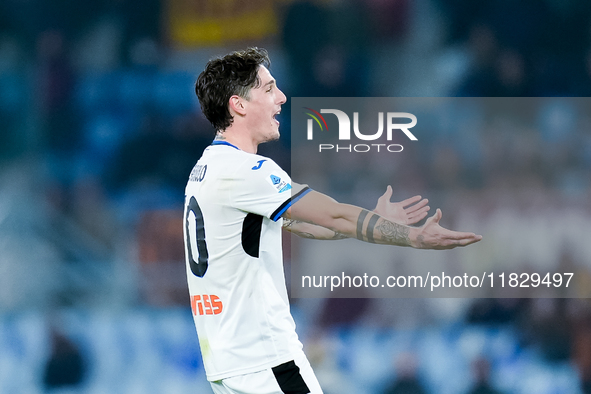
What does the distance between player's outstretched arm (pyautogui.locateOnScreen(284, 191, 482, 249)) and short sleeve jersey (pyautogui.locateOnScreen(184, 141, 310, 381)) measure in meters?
0.07

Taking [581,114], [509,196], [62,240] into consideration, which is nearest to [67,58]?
[62,240]

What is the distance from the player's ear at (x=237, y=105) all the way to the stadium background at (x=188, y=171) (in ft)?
4.32

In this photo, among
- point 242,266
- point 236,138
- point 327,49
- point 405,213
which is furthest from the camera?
point 327,49

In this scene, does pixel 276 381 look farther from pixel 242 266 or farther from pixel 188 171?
pixel 188 171

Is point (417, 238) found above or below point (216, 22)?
below

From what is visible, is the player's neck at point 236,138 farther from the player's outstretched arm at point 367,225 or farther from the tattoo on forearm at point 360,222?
the tattoo on forearm at point 360,222

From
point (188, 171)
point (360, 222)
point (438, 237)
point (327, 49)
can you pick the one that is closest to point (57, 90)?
point (188, 171)

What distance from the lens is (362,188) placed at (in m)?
3.28

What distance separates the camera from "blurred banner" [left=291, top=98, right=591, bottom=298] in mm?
3277

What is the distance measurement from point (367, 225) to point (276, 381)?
0.54 meters

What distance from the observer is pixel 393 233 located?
1.91m

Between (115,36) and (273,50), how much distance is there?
2.87 feet

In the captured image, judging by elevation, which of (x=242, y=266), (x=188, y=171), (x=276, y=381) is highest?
(x=188, y=171)

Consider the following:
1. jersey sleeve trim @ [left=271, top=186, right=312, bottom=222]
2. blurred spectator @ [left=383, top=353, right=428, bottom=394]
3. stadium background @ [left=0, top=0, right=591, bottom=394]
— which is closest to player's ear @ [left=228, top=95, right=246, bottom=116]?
jersey sleeve trim @ [left=271, top=186, right=312, bottom=222]
